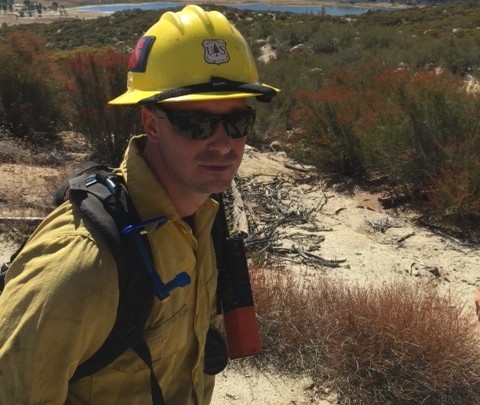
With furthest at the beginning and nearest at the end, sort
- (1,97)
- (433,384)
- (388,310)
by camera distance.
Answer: (1,97) → (388,310) → (433,384)

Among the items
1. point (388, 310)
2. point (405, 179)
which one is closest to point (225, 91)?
point (388, 310)

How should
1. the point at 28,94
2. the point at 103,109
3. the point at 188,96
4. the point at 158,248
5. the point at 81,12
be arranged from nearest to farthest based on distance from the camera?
the point at 158,248 → the point at 188,96 → the point at 103,109 → the point at 28,94 → the point at 81,12

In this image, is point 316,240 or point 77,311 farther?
point 316,240

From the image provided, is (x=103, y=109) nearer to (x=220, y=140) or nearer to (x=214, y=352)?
(x=214, y=352)

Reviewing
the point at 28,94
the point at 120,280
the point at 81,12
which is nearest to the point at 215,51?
the point at 120,280

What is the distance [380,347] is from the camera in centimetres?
307

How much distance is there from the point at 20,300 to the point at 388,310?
2595mm

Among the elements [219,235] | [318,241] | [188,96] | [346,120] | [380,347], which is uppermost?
[188,96]

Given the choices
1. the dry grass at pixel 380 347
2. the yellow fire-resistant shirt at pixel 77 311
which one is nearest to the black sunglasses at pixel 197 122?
the yellow fire-resistant shirt at pixel 77 311

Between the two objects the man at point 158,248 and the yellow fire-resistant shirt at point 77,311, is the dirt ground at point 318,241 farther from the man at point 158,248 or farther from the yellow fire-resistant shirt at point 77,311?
the yellow fire-resistant shirt at point 77,311

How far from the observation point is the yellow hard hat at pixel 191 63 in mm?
1447

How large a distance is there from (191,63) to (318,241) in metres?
3.91

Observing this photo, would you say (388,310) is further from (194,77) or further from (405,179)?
(405,179)

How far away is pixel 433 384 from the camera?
293 centimetres
